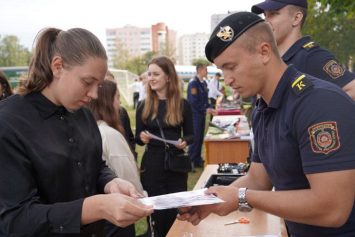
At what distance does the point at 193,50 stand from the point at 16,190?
15588 centimetres

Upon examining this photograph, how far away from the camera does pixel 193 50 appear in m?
154

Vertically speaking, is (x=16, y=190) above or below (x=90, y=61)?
below

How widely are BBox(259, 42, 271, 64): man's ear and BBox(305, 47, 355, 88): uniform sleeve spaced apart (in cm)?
110

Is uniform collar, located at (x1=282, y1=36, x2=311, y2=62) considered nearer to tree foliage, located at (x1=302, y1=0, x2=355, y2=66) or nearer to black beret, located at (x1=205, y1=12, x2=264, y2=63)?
black beret, located at (x1=205, y1=12, x2=264, y2=63)

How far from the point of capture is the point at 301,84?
1527mm

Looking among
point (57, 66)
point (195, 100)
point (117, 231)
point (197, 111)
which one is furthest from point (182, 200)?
point (195, 100)

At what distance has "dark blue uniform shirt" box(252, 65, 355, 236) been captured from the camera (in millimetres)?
1366

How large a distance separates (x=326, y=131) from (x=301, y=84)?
25 centimetres

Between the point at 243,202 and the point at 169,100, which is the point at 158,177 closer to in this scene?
the point at 169,100

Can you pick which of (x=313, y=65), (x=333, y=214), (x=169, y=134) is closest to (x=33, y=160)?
(x=333, y=214)

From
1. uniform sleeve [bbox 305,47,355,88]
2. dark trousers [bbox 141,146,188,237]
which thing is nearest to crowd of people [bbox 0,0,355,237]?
uniform sleeve [bbox 305,47,355,88]

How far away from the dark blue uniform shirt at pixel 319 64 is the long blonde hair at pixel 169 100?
1.68 metres

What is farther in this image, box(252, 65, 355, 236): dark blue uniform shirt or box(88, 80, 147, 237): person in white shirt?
box(88, 80, 147, 237): person in white shirt

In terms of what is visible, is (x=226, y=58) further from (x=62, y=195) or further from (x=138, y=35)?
(x=138, y=35)
